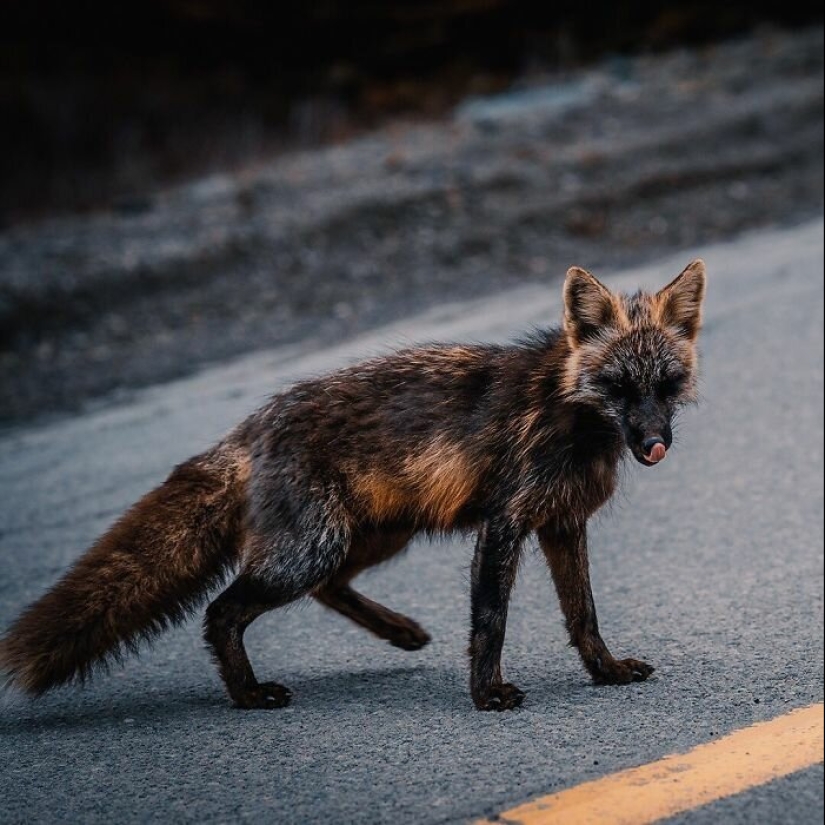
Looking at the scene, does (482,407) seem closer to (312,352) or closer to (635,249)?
(312,352)

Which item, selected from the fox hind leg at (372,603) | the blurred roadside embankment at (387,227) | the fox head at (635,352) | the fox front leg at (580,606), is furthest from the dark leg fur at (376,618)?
the blurred roadside embankment at (387,227)

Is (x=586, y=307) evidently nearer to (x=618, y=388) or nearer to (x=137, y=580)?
(x=618, y=388)

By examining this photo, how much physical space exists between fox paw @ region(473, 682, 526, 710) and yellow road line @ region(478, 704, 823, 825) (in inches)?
29.6

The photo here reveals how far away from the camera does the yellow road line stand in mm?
3418

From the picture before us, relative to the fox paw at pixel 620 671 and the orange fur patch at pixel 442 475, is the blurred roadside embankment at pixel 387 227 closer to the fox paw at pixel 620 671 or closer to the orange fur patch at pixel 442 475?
the orange fur patch at pixel 442 475

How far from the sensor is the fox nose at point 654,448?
4391 mm

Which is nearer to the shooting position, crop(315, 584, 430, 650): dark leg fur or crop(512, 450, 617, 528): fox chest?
crop(512, 450, 617, 528): fox chest

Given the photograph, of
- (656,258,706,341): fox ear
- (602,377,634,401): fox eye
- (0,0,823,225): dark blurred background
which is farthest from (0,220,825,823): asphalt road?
(0,0,823,225): dark blurred background

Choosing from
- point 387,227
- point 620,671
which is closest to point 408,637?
point 620,671

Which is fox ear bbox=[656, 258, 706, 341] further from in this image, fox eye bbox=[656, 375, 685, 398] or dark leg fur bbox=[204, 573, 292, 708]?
dark leg fur bbox=[204, 573, 292, 708]

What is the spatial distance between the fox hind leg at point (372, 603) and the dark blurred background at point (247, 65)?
12267mm

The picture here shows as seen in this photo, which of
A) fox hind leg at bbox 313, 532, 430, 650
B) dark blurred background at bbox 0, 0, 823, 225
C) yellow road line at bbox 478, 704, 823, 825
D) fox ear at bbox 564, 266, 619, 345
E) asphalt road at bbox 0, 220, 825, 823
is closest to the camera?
yellow road line at bbox 478, 704, 823, 825

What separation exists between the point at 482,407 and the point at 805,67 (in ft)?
42.0

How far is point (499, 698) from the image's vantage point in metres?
4.39
